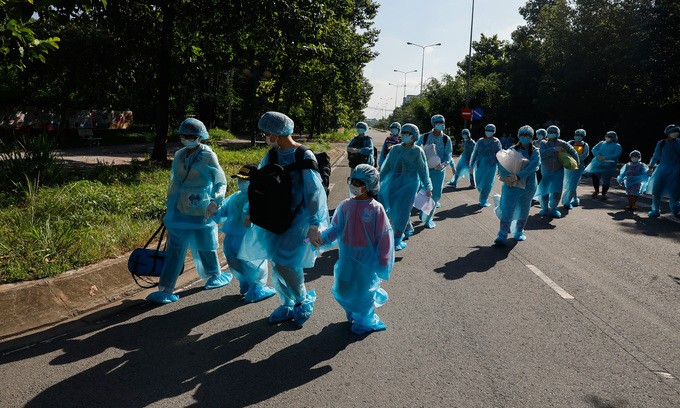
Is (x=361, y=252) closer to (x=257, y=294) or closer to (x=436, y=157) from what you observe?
(x=257, y=294)

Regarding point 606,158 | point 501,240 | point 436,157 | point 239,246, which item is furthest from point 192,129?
point 606,158

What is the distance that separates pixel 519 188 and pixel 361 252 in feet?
14.6

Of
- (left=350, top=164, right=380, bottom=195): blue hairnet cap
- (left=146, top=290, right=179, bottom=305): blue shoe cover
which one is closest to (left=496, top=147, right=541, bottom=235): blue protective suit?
(left=350, top=164, right=380, bottom=195): blue hairnet cap

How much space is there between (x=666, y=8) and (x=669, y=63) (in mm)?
2732

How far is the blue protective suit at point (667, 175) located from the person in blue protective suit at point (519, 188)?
4754mm

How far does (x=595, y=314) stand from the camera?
195 inches

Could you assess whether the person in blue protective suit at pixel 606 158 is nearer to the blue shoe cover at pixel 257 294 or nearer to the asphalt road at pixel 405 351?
the asphalt road at pixel 405 351

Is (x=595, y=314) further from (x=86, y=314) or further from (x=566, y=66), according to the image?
(x=566, y=66)

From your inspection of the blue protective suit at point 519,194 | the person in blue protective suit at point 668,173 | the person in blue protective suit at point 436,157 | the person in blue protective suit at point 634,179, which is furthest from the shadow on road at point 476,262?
the person in blue protective suit at point 634,179

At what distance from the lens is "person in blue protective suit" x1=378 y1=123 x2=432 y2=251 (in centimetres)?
715

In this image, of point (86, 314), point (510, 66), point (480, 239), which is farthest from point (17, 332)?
point (510, 66)

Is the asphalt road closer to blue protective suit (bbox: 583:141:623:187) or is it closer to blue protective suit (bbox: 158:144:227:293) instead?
blue protective suit (bbox: 158:144:227:293)

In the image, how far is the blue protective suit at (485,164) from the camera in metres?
11.7

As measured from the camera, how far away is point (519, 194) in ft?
25.6
